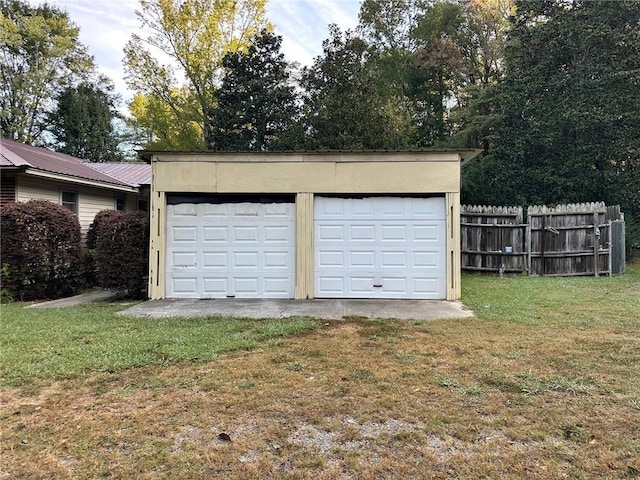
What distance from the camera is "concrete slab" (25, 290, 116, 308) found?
8.10 metres

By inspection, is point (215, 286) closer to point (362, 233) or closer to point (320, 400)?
point (362, 233)

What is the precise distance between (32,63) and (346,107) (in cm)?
2241

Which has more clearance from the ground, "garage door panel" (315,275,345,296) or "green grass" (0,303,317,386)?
"garage door panel" (315,275,345,296)

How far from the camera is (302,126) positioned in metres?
17.2

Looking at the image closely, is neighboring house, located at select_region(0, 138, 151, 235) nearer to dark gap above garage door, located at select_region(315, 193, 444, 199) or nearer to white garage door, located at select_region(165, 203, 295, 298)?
white garage door, located at select_region(165, 203, 295, 298)

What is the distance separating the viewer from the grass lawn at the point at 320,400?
263 centimetres

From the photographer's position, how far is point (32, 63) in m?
26.0

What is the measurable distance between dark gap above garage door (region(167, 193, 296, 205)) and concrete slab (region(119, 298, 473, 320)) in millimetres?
2067

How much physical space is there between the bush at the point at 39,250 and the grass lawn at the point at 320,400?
9.56 feet

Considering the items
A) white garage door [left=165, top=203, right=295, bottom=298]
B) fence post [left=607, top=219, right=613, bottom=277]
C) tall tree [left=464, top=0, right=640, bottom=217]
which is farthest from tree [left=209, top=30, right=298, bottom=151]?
fence post [left=607, top=219, right=613, bottom=277]

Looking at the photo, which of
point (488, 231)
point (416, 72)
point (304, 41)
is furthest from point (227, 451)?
point (416, 72)

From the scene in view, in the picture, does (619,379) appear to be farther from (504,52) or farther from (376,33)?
(376,33)

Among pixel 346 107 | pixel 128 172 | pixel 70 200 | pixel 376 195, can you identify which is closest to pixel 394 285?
pixel 376 195

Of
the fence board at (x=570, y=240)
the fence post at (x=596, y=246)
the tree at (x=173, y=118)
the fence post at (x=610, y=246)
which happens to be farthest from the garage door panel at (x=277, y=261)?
the tree at (x=173, y=118)
